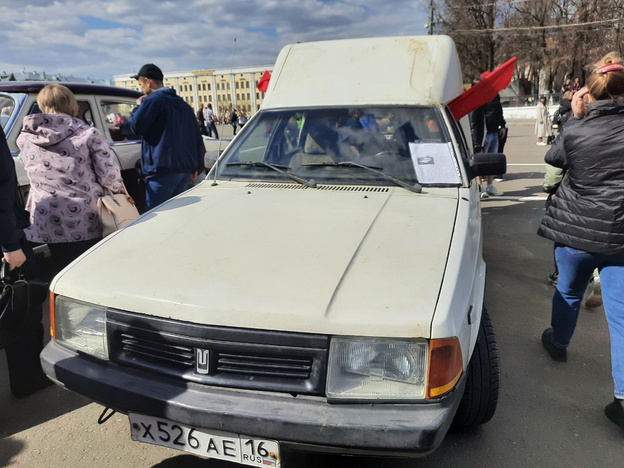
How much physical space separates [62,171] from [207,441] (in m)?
2.07

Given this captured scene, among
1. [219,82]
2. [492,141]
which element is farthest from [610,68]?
[219,82]

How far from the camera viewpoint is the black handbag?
249 cm

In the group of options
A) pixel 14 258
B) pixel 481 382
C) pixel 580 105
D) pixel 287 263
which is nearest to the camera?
pixel 287 263

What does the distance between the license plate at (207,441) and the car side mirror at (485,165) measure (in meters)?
2.11

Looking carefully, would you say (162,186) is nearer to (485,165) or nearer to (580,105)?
(485,165)

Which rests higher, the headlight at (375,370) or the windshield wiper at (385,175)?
the windshield wiper at (385,175)

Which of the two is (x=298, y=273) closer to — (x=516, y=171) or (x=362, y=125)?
(x=362, y=125)

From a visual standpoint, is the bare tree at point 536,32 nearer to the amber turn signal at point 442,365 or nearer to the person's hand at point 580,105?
the person's hand at point 580,105

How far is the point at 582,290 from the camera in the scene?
9.63ft

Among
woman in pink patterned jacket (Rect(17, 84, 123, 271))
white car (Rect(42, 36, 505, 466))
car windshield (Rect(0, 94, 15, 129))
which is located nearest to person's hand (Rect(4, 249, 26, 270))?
white car (Rect(42, 36, 505, 466))

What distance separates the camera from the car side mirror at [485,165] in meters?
3.03

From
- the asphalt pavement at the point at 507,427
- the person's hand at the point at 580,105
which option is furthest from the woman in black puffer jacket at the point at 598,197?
the asphalt pavement at the point at 507,427

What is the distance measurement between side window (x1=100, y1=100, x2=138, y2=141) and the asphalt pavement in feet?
10.0

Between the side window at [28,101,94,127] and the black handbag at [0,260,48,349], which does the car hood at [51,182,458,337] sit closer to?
the black handbag at [0,260,48,349]
